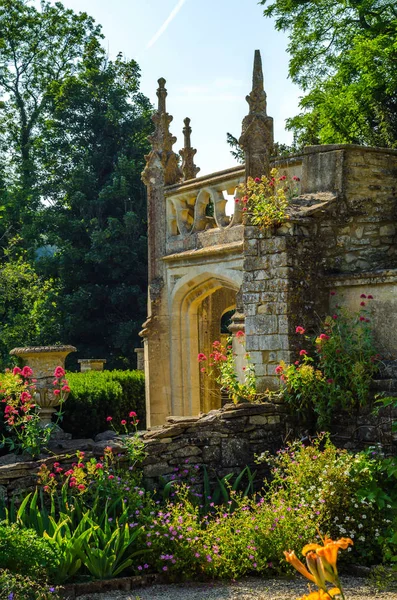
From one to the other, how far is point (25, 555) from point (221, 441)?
2345 millimetres

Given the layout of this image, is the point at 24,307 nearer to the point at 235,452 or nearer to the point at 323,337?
the point at 235,452

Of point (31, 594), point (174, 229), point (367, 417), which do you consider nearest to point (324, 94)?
point (174, 229)

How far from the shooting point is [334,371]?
6.73m

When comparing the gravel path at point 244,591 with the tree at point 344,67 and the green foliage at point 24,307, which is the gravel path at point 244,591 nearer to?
the tree at point 344,67

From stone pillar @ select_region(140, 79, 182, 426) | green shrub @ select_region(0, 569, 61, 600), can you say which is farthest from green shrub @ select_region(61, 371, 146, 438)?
green shrub @ select_region(0, 569, 61, 600)

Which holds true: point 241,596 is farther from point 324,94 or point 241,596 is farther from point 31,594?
point 324,94

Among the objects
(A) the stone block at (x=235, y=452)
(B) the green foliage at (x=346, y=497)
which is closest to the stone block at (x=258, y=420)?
(A) the stone block at (x=235, y=452)

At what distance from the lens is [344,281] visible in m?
7.30

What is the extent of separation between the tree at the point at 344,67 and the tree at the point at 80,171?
21.7ft

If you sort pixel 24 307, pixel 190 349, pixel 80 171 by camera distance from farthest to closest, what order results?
pixel 80 171, pixel 24 307, pixel 190 349

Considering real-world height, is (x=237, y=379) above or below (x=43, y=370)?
below

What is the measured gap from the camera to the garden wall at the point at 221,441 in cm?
610

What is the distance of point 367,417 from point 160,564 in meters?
2.33

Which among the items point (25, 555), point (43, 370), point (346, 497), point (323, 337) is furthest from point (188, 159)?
point (25, 555)
